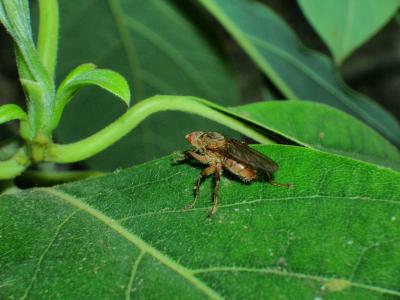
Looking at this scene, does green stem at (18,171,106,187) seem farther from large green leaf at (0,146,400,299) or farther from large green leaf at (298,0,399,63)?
large green leaf at (298,0,399,63)

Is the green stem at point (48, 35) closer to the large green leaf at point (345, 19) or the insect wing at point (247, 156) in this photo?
the insect wing at point (247, 156)

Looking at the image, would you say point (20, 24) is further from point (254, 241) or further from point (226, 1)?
point (226, 1)

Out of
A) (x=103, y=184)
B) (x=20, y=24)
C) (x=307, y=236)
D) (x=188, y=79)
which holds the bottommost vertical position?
(x=188, y=79)

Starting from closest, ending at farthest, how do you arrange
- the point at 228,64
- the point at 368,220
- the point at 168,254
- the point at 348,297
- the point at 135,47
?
1. the point at 348,297
2. the point at 368,220
3. the point at 168,254
4. the point at 135,47
5. the point at 228,64

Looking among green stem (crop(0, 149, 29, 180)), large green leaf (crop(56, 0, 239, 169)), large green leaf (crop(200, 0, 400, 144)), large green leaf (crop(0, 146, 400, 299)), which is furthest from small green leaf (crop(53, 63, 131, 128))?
large green leaf (crop(56, 0, 239, 169))

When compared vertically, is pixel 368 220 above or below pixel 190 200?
above

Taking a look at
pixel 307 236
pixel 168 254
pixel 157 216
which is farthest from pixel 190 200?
pixel 307 236

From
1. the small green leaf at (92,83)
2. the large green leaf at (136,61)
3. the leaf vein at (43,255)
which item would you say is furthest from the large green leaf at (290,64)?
A: the leaf vein at (43,255)
